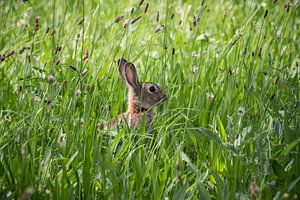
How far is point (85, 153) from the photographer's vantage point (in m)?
3.61

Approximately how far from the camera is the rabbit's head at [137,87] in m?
4.67

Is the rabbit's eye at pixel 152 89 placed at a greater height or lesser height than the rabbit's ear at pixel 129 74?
lesser

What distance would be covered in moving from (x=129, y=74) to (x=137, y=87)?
4.5 inches

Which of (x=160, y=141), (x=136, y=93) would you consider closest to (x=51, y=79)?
(x=160, y=141)

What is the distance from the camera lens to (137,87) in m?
4.82

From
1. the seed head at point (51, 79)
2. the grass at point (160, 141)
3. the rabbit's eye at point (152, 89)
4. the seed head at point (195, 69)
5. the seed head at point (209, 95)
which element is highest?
the seed head at point (195, 69)

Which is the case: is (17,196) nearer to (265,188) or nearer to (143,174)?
(143,174)

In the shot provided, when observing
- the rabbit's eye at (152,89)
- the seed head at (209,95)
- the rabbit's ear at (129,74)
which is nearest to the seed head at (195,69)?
the seed head at (209,95)

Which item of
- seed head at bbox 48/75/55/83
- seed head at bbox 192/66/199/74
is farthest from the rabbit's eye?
seed head at bbox 48/75/55/83

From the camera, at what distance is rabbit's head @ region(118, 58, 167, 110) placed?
15.3 feet

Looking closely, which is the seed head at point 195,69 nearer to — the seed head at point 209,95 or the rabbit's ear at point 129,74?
the seed head at point 209,95

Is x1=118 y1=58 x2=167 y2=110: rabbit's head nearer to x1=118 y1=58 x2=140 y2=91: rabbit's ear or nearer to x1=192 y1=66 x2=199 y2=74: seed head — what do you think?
x1=118 y1=58 x2=140 y2=91: rabbit's ear

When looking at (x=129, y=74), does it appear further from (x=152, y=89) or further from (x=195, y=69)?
(x=195, y=69)

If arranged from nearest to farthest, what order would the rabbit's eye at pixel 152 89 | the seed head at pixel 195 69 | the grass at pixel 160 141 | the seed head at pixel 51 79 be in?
the grass at pixel 160 141
the seed head at pixel 51 79
the seed head at pixel 195 69
the rabbit's eye at pixel 152 89
